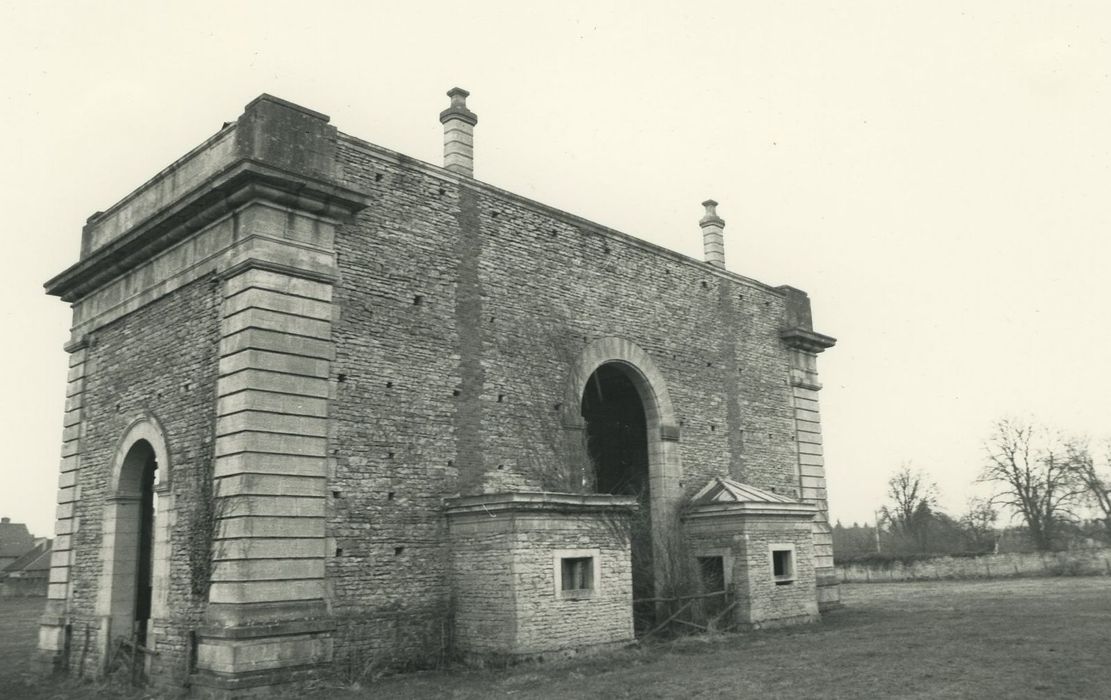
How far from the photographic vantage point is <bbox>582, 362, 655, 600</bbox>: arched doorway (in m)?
17.5

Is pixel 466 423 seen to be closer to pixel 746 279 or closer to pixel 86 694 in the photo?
pixel 86 694

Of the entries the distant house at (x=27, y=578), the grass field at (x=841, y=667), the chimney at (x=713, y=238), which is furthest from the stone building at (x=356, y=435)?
the distant house at (x=27, y=578)

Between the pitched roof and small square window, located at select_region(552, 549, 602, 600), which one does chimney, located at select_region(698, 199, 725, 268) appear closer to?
the pitched roof

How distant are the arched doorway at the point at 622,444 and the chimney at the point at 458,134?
4654mm

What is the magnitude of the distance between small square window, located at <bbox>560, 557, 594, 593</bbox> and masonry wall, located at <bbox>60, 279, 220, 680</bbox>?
5122mm

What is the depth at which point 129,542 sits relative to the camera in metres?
14.7

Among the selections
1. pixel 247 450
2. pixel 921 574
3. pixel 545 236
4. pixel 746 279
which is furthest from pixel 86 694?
pixel 921 574

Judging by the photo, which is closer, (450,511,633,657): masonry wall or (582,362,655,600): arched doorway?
(450,511,633,657): masonry wall

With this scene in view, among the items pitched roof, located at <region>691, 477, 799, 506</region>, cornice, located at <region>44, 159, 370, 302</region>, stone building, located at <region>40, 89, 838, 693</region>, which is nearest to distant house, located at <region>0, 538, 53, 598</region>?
stone building, located at <region>40, 89, 838, 693</region>

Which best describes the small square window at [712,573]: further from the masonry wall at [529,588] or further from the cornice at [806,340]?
the cornice at [806,340]


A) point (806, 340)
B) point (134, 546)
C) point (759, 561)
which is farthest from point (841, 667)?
point (806, 340)

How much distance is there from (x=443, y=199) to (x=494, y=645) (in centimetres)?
709

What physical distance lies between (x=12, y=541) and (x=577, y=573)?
2899 inches

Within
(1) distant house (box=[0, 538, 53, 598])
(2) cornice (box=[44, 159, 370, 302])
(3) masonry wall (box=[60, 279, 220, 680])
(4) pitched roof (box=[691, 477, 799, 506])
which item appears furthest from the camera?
(1) distant house (box=[0, 538, 53, 598])
